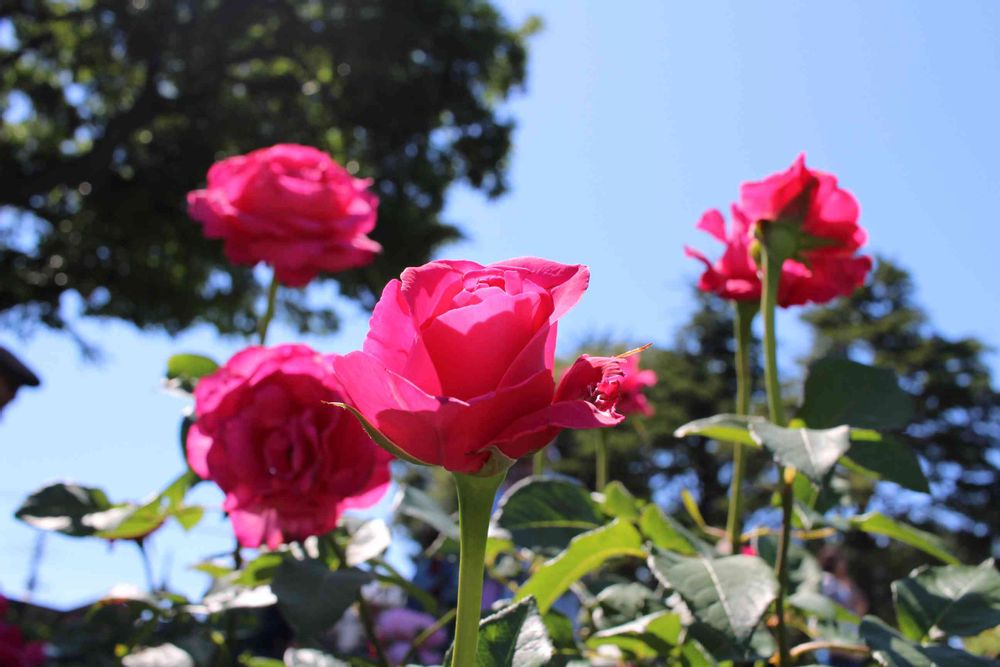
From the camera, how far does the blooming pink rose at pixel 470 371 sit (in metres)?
0.21

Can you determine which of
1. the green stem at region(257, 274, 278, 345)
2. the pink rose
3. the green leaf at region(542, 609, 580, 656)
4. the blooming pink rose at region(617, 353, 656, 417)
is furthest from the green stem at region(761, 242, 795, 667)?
the pink rose

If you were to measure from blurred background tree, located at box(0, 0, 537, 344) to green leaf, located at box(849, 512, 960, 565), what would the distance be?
6429 millimetres

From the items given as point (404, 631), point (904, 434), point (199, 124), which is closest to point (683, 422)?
point (904, 434)

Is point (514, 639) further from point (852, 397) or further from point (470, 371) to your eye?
point (852, 397)

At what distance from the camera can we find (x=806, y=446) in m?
0.38

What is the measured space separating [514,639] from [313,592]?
166 mm

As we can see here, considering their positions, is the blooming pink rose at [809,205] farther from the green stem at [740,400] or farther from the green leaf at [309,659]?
the green leaf at [309,659]

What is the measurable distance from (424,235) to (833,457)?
704cm

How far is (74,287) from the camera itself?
6961 mm

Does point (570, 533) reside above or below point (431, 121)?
below

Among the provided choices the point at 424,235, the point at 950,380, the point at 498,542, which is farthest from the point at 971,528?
the point at 498,542

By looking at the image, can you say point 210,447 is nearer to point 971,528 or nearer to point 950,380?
point 971,528

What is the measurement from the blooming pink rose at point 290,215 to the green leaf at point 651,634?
0.34 metres

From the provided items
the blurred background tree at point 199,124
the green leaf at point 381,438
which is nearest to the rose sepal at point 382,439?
the green leaf at point 381,438
